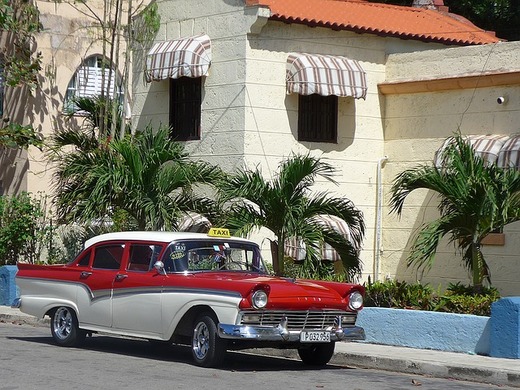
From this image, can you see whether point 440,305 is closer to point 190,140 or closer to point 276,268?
point 276,268

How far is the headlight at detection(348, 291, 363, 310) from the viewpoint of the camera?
1346cm

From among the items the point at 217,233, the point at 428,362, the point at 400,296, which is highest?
the point at 217,233

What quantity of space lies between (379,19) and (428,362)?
37.2 ft

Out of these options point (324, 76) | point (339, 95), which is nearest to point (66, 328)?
point (324, 76)

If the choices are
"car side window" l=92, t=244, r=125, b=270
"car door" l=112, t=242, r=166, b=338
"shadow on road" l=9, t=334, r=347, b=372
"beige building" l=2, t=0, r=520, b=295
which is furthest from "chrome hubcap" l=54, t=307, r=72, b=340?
"beige building" l=2, t=0, r=520, b=295

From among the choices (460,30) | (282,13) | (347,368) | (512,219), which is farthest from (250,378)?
(460,30)

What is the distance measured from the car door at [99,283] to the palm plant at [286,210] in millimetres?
2648

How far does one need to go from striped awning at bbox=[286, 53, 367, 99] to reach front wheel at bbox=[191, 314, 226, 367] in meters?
8.49

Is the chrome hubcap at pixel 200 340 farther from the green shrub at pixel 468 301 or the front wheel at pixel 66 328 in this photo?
the green shrub at pixel 468 301

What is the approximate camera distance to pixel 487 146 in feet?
65.1

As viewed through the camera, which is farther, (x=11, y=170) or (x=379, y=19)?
(x=11, y=170)

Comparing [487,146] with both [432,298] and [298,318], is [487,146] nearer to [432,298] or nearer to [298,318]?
[432,298]

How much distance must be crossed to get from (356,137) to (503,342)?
8692 mm

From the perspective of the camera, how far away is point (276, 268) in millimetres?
17453
